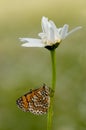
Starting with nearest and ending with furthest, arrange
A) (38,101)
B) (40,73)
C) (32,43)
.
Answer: (38,101) → (32,43) → (40,73)

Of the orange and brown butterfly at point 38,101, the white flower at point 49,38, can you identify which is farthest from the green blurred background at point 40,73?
the orange and brown butterfly at point 38,101

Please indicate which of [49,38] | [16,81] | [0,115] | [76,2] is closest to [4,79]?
[16,81]

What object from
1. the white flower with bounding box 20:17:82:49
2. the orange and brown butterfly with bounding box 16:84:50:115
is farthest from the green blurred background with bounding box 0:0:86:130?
the orange and brown butterfly with bounding box 16:84:50:115

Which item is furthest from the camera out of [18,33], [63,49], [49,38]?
[18,33]

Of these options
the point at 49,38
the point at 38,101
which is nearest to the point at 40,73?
the point at 49,38

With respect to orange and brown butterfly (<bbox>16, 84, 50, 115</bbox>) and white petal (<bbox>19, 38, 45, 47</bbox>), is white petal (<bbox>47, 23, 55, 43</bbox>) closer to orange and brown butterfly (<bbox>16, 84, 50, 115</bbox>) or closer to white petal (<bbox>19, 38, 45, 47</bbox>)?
white petal (<bbox>19, 38, 45, 47</bbox>)

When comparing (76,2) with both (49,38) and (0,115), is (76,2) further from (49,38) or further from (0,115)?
(49,38)

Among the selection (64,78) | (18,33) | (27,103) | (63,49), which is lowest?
(27,103)

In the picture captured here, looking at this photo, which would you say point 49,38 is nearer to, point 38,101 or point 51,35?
point 51,35

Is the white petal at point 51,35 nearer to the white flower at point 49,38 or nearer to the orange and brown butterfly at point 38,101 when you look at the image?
the white flower at point 49,38
